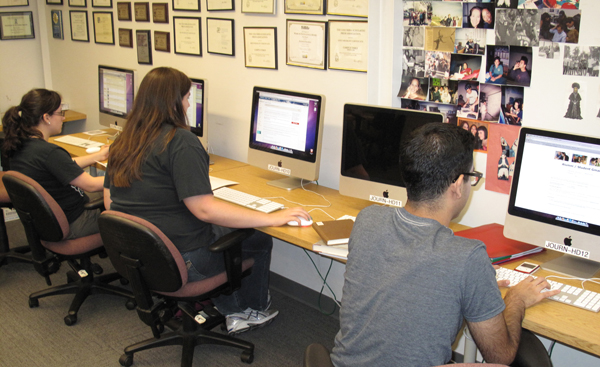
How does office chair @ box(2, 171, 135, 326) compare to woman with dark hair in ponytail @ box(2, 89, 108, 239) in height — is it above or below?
below

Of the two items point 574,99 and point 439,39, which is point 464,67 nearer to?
point 439,39

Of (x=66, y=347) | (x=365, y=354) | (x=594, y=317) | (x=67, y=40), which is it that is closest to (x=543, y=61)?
(x=594, y=317)

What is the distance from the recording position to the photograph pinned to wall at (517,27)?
1909 millimetres

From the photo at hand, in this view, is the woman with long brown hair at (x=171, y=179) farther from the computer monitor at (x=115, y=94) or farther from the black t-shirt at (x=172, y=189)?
the computer monitor at (x=115, y=94)

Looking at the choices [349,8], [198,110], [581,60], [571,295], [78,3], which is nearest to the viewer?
[571,295]

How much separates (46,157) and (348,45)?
155 cm

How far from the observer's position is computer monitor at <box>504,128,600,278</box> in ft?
5.38

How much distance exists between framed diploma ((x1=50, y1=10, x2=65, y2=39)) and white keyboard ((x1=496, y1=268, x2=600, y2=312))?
13.9 feet

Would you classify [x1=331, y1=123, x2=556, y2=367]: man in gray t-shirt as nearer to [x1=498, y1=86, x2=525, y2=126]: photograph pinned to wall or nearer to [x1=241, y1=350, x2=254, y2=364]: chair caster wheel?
[x1=498, y1=86, x2=525, y2=126]: photograph pinned to wall

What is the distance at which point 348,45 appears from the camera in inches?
98.3

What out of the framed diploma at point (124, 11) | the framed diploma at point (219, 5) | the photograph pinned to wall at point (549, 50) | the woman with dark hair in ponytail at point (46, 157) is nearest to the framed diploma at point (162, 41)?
the framed diploma at point (124, 11)

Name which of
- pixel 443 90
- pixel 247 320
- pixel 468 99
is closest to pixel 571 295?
pixel 468 99

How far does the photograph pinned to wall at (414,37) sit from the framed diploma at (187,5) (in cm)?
152

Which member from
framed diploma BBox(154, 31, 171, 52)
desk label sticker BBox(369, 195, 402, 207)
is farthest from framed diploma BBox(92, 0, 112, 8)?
desk label sticker BBox(369, 195, 402, 207)
